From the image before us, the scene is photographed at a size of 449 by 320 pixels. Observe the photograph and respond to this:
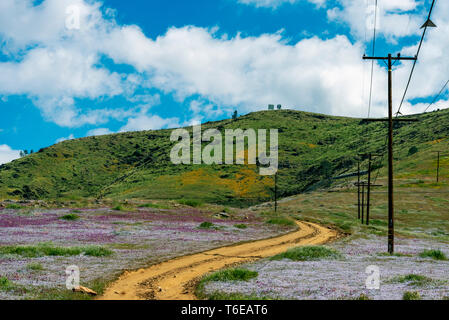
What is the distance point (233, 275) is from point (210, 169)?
139 m

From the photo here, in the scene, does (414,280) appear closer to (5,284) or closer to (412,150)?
(5,284)

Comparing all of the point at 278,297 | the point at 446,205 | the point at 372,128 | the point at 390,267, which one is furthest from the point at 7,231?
the point at 372,128

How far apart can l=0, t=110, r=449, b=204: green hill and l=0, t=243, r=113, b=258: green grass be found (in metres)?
99.7

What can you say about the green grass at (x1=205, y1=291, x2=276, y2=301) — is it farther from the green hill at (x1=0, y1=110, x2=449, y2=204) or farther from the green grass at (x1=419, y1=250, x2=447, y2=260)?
the green hill at (x1=0, y1=110, x2=449, y2=204)

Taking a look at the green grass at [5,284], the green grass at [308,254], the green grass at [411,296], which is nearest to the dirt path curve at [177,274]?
the green grass at [308,254]

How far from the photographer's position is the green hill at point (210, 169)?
5049 inches

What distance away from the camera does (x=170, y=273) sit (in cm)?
1875

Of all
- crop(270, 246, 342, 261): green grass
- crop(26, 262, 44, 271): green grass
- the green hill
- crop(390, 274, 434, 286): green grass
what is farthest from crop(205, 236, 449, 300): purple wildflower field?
the green hill

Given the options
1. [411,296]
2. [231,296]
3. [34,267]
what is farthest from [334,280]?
[34,267]

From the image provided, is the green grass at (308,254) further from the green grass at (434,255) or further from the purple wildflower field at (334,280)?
the green grass at (434,255)

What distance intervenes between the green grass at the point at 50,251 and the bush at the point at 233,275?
8.62 m

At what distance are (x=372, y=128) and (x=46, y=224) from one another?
17434 centimetres

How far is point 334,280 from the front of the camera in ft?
52.1

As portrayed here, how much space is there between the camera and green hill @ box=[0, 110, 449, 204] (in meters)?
128
